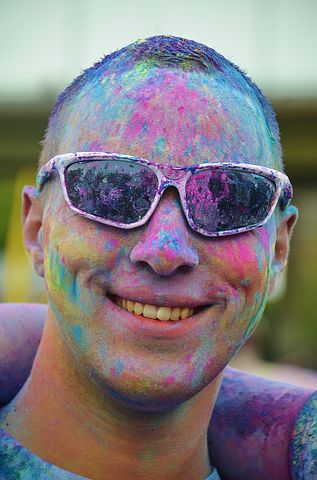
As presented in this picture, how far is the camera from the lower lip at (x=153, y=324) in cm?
218

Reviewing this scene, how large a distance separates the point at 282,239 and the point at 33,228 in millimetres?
823

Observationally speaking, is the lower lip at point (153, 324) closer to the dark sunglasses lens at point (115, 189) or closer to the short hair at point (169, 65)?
the dark sunglasses lens at point (115, 189)

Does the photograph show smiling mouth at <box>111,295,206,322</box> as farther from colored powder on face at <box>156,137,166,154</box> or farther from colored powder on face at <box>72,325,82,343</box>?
colored powder on face at <box>156,137,166,154</box>

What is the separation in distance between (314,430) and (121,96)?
1271 mm

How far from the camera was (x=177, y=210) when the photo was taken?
7.11 ft

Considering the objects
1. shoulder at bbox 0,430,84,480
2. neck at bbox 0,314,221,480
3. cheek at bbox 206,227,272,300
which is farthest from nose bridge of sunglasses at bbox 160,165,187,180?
shoulder at bbox 0,430,84,480

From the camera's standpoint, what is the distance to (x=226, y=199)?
2.24 metres

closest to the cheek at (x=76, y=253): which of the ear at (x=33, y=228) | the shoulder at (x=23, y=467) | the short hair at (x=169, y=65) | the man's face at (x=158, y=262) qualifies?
the man's face at (x=158, y=262)

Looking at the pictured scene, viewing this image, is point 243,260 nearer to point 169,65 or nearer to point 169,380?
point 169,380

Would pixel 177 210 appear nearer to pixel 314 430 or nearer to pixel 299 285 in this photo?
pixel 314 430

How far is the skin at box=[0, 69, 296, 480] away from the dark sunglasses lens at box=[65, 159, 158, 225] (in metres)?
0.04

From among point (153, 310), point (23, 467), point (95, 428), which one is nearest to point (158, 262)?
point (153, 310)

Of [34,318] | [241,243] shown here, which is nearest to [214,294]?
[241,243]

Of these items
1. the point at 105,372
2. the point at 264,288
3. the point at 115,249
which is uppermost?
the point at 115,249
